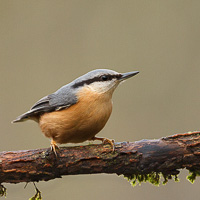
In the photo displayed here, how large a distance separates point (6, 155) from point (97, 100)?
1.03 m

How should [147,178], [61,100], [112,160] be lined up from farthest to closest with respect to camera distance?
1. [61,100]
2. [147,178]
3. [112,160]

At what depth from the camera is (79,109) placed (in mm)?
3375

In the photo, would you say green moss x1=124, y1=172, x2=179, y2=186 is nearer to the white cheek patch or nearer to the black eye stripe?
the white cheek patch

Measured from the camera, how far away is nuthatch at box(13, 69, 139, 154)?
11.0ft

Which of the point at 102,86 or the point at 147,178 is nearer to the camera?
the point at 147,178

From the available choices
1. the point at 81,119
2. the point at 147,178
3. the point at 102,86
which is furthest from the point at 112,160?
the point at 102,86

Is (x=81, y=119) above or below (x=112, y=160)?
above

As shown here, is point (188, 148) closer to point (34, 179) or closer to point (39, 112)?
point (34, 179)

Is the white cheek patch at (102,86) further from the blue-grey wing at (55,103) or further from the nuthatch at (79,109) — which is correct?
the blue-grey wing at (55,103)

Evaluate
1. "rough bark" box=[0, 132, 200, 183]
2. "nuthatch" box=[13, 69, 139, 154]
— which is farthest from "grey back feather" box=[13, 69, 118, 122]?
"rough bark" box=[0, 132, 200, 183]

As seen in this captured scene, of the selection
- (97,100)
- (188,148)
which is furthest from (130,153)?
(97,100)

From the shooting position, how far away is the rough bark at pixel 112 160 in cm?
288

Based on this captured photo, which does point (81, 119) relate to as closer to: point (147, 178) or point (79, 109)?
point (79, 109)

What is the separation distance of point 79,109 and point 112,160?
0.66m
